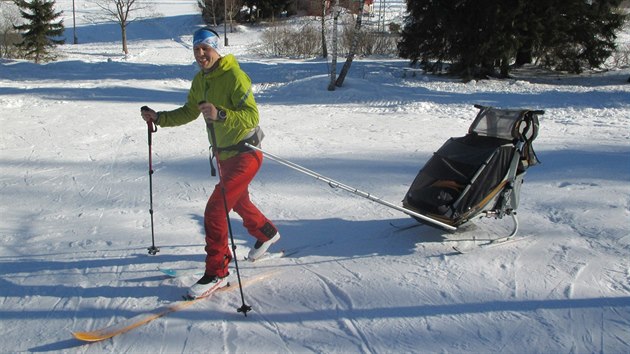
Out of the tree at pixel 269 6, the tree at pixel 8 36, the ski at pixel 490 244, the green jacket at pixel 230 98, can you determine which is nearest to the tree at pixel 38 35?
the tree at pixel 8 36

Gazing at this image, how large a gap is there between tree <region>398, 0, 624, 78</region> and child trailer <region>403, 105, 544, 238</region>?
42.1ft

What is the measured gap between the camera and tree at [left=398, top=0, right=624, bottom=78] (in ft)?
53.5

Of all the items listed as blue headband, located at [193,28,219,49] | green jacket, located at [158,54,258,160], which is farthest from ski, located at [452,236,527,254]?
blue headband, located at [193,28,219,49]

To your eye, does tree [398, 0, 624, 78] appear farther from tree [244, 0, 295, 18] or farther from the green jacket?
tree [244, 0, 295, 18]

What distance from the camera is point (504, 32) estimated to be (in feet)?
53.7

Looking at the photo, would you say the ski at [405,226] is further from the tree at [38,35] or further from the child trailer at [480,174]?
the tree at [38,35]

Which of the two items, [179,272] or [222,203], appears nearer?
[222,203]

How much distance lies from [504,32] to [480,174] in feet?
45.7

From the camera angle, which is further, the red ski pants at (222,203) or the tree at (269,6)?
the tree at (269,6)

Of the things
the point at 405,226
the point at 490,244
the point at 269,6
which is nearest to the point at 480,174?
the point at 490,244

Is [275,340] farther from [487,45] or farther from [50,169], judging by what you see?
[487,45]

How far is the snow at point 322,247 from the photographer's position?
3.32 meters

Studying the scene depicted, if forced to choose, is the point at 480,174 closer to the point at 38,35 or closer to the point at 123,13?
the point at 38,35

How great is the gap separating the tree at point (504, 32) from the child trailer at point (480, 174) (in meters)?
12.8
